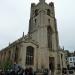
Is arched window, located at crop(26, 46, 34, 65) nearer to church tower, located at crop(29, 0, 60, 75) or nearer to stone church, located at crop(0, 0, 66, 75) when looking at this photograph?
stone church, located at crop(0, 0, 66, 75)

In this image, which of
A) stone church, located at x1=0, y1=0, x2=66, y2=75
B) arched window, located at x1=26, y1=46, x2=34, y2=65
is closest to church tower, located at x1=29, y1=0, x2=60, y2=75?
stone church, located at x1=0, y1=0, x2=66, y2=75

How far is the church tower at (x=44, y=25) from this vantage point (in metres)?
43.5

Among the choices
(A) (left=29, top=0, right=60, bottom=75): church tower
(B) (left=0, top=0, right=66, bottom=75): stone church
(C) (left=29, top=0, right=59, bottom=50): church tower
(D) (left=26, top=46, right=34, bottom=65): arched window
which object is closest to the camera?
(D) (left=26, top=46, right=34, bottom=65): arched window

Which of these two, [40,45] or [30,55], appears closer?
[30,55]

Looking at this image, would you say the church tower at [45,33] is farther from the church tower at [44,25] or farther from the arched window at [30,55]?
the arched window at [30,55]

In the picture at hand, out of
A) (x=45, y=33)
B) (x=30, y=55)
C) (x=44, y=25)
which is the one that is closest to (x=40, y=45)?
(x=45, y=33)

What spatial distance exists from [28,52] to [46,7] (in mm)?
15669

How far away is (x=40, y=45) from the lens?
42.4m

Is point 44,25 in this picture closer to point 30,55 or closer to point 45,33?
point 45,33

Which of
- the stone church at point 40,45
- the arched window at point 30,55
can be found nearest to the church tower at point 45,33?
the stone church at point 40,45

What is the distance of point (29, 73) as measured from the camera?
17094 mm

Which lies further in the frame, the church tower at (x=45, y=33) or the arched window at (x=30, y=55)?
the church tower at (x=45, y=33)

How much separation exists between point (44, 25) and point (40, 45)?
5583mm

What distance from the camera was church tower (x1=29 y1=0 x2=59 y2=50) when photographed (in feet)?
143
